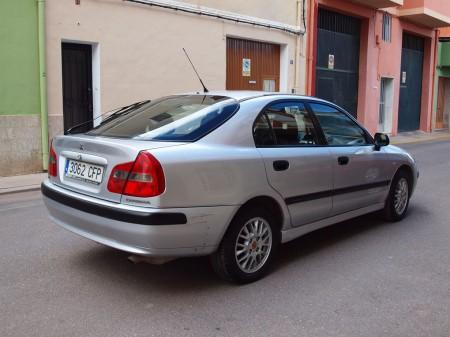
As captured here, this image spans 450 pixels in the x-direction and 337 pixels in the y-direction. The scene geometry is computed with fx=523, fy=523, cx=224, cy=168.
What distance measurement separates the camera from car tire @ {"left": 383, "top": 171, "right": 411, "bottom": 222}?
6055 millimetres

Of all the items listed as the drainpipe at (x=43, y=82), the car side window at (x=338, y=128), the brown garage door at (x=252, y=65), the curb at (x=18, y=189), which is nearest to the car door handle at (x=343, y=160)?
the car side window at (x=338, y=128)

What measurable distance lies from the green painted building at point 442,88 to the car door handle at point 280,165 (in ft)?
73.9

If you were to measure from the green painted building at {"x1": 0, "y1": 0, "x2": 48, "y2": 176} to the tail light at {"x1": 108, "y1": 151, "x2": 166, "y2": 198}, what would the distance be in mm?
6699

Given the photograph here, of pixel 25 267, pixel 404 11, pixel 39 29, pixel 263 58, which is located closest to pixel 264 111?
pixel 25 267

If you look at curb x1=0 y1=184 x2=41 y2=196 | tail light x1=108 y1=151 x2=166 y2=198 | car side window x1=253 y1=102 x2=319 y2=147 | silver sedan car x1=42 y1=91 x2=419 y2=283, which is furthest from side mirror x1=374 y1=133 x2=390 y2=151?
curb x1=0 y1=184 x2=41 y2=196

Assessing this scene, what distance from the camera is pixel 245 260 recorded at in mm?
4172

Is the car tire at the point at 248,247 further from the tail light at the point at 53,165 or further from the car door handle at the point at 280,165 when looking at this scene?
the tail light at the point at 53,165

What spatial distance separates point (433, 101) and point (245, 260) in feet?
74.9

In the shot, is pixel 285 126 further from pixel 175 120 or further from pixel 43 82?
pixel 43 82

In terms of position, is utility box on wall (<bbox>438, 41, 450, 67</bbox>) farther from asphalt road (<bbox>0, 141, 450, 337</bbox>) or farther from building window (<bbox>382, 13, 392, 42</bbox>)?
asphalt road (<bbox>0, 141, 450, 337</bbox>)

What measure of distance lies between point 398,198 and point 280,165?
8.04 ft

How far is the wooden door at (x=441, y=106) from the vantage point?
25.6 meters

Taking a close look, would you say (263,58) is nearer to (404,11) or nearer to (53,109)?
(53,109)

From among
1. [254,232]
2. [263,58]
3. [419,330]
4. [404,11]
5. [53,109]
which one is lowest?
[419,330]
